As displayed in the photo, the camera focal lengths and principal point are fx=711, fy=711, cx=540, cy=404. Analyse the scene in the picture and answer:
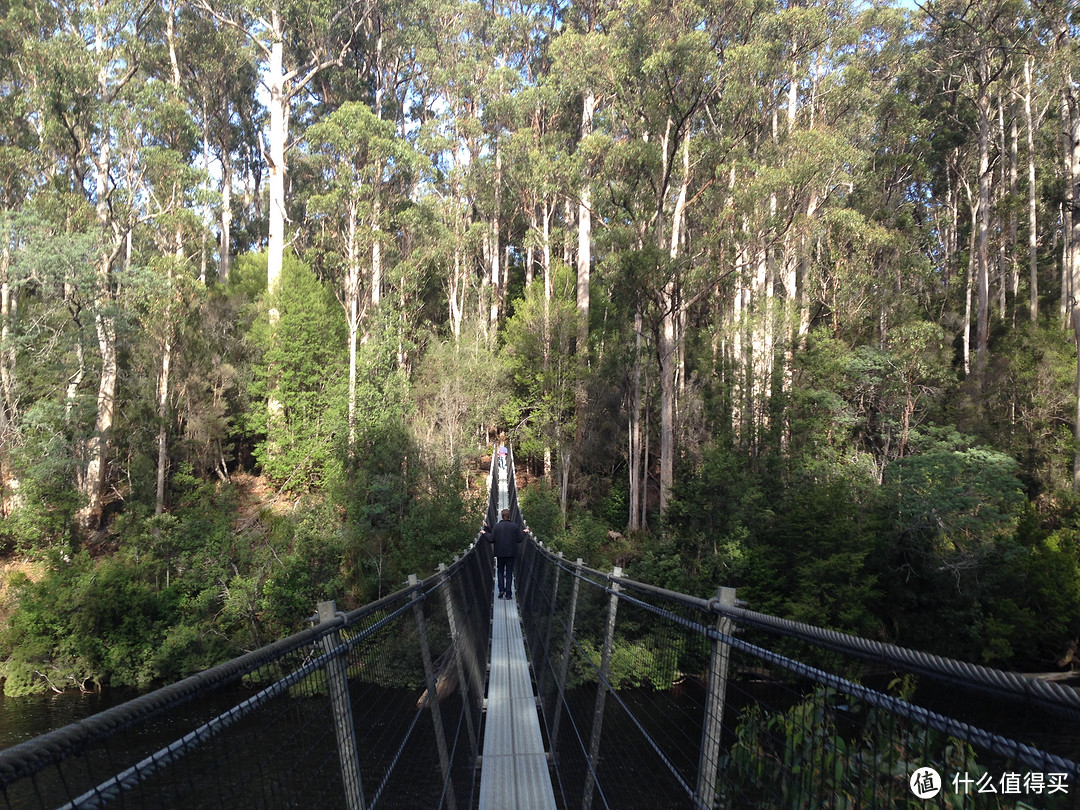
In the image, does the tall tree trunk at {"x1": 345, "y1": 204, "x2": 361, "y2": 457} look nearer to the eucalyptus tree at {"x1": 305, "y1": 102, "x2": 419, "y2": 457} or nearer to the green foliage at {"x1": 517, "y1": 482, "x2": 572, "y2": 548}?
the eucalyptus tree at {"x1": 305, "y1": 102, "x2": 419, "y2": 457}

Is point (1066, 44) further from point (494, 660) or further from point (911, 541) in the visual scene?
point (494, 660)

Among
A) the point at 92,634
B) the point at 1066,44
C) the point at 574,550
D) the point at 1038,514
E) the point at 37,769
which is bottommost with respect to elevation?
the point at 92,634

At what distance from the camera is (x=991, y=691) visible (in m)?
0.85

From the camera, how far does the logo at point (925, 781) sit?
1203mm

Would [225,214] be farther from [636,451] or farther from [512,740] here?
[512,740]

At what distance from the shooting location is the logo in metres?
1.20

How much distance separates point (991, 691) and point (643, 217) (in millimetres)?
16248

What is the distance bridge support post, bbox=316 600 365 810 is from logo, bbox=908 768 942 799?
3.98 feet

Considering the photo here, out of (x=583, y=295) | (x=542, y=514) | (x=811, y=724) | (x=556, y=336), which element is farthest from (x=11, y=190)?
(x=811, y=724)

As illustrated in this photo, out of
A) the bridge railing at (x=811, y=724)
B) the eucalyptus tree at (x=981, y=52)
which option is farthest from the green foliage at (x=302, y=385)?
the eucalyptus tree at (x=981, y=52)

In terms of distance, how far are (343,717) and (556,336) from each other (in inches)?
785

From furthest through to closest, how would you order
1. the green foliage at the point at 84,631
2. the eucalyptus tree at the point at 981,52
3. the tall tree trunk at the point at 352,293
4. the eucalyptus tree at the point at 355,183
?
1. the eucalyptus tree at the point at 355,183
2. the tall tree trunk at the point at 352,293
3. the eucalyptus tree at the point at 981,52
4. the green foliage at the point at 84,631

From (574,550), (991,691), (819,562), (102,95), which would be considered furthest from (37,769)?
(102,95)

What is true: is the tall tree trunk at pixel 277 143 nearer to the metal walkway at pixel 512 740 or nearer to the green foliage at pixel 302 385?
the green foliage at pixel 302 385
